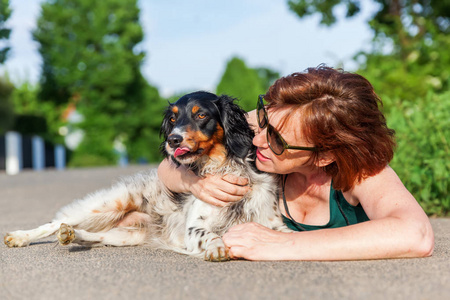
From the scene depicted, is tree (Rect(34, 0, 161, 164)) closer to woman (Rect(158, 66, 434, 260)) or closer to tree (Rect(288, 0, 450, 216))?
tree (Rect(288, 0, 450, 216))

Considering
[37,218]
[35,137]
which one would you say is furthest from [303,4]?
[35,137]

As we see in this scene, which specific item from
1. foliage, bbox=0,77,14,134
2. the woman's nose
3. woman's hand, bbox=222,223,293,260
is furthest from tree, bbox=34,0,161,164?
woman's hand, bbox=222,223,293,260

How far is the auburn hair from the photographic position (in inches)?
109

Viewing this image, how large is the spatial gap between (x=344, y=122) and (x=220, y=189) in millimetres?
970

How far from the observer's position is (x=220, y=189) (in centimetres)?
332

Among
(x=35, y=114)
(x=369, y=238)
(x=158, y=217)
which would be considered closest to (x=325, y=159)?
(x=369, y=238)

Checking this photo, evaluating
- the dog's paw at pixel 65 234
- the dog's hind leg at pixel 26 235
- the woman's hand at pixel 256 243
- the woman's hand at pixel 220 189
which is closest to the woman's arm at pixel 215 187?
the woman's hand at pixel 220 189

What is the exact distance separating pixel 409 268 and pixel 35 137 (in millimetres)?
23647

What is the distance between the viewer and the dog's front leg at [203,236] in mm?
2844

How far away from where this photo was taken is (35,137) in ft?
78.4

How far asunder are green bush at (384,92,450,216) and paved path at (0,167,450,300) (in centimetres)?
171

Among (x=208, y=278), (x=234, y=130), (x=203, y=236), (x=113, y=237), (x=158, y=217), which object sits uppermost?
(x=234, y=130)

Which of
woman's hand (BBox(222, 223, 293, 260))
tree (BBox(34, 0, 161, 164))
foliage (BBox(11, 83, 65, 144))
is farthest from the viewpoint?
tree (BBox(34, 0, 161, 164))

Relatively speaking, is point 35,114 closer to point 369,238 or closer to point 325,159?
point 325,159
